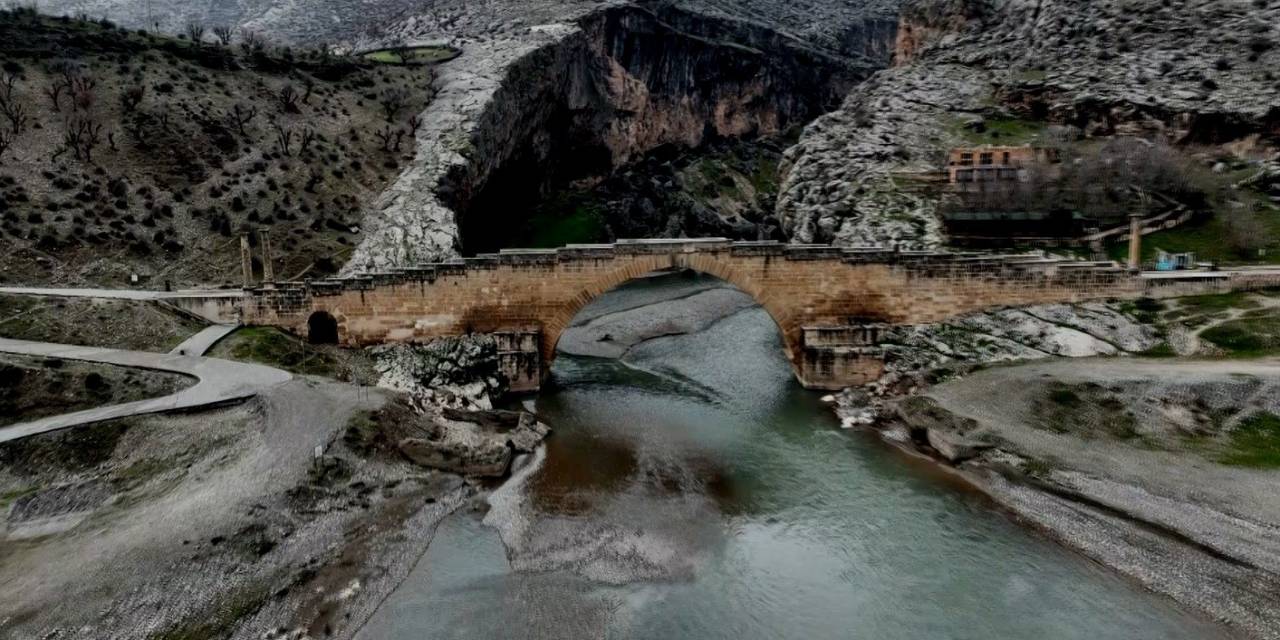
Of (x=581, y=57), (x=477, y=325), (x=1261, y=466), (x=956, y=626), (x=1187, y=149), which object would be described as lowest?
(x=956, y=626)

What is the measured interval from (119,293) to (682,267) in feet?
82.0

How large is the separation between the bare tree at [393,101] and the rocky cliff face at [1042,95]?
32.6m

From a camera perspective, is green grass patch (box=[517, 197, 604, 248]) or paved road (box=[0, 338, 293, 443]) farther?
green grass patch (box=[517, 197, 604, 248])

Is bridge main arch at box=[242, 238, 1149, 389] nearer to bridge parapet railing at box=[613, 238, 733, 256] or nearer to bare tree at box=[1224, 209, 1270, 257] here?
bridge parapet railing at box=[613, 238, 733, 256]

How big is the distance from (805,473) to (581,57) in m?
60.9

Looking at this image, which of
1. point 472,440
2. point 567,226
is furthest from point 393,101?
point 472,440

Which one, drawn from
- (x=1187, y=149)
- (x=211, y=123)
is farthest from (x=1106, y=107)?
(x=211, y=123)

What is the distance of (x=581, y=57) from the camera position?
74.6 metres

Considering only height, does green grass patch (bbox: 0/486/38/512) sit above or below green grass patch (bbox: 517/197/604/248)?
below

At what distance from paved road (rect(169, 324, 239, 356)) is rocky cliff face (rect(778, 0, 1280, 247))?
116ft

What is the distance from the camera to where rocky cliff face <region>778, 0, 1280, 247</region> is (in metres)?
48.3

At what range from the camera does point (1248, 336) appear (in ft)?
88.7

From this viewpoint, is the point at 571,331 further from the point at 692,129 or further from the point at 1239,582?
the point at 692,129

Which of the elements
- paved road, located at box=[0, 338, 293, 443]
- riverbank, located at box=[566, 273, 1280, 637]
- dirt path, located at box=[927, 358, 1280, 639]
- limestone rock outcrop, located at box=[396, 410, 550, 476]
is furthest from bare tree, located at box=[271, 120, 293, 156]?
dirt path, located at box=[927, 358, 1280, 639]
